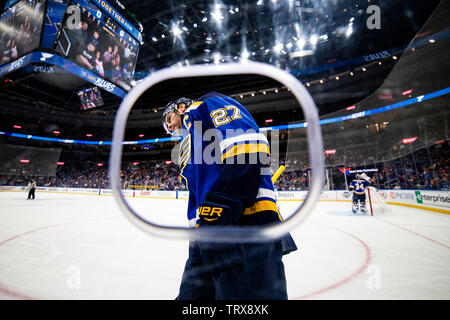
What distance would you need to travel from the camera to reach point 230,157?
27.0 inches

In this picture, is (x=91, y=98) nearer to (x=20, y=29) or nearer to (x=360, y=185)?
(x=20, y=29)

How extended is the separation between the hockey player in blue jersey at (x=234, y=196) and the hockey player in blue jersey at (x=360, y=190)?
6290 mm

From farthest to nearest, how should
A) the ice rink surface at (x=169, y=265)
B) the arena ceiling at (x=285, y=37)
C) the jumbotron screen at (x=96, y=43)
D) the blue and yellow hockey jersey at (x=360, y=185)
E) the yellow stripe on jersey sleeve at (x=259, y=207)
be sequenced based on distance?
the arena ceiling at (x=285, y=37)
the blue and yellow hockey jersey at (x=360, y=185)
the jumbotron screen at (x=96, y=43)
the ice rink surface at (x=169, y=265)
the yellow stripe on jersey sleeve at (x=259, y=207)

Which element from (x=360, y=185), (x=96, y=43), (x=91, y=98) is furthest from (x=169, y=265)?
(x=91, y=98)

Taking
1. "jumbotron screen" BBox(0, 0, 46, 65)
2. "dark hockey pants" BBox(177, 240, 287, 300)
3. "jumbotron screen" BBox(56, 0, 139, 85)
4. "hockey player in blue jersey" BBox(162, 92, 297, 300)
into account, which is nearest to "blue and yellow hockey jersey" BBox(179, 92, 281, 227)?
"hockey player in blue jersey" BBox(162, 92, 297, 300)

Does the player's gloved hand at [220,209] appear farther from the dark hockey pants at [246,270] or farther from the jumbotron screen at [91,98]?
the jumbotron screen at [91,98]

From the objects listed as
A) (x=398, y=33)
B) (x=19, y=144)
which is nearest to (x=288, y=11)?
(x=398, y=33)

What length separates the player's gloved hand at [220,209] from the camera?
0.64 metres

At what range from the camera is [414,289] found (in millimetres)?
1810

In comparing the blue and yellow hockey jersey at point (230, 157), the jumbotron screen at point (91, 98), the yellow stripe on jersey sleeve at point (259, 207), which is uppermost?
the jumbotron screen at point (91, 98)

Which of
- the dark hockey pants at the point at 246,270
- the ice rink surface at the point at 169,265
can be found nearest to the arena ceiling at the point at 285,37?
the ice rink surface at the point at 169,265

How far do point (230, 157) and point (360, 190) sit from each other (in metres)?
6.74

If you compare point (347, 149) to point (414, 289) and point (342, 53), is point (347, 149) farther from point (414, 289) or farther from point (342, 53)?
point (414, 289)

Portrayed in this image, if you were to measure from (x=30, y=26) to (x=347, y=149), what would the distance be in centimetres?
1418
